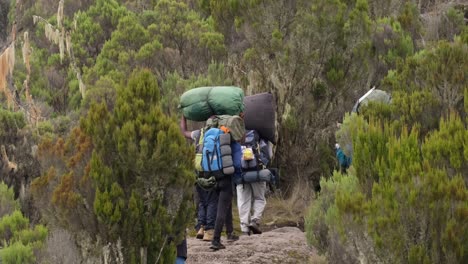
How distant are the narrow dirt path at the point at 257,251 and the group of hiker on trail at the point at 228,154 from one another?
0.13m

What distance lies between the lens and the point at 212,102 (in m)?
7.47

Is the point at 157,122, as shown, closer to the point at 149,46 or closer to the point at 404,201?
the point at 404,201

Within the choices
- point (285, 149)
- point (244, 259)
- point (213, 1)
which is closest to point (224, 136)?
point (244, 259)

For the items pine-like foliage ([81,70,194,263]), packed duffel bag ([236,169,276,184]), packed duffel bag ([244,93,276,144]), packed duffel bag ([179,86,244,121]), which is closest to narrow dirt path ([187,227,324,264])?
packed duffel bag ([236,169,276,184])

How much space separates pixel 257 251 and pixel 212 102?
1.51 metres

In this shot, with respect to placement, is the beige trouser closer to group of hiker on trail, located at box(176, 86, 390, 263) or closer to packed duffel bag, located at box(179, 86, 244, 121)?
group of hiker on trail, located at box(176, 86, 390, 263)

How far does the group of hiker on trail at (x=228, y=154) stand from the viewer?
22.8ft

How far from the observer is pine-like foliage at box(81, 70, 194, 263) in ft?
16.8

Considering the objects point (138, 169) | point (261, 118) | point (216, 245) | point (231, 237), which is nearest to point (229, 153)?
point (216, 245)

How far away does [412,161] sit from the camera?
4738 mm

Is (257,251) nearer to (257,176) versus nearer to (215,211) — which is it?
(215,211)

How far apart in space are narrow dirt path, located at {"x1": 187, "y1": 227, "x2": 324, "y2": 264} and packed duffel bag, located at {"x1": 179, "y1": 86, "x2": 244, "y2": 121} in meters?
1.29

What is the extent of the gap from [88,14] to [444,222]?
2095 centimetres

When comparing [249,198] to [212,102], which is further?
[249,198]
